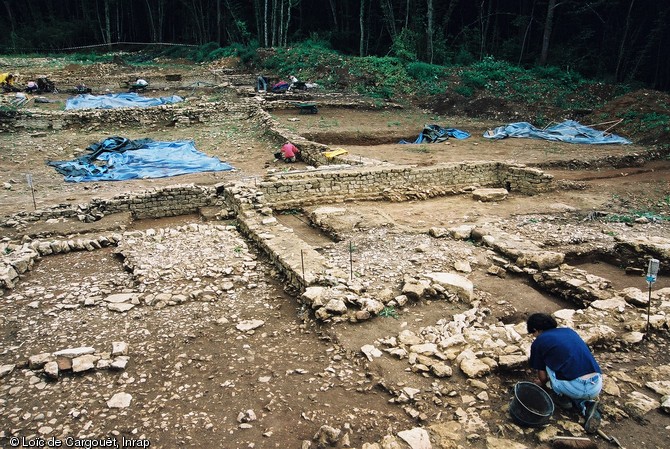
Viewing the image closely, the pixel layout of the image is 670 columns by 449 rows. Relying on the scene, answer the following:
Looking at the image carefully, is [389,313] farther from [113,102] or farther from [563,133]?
[113,102]

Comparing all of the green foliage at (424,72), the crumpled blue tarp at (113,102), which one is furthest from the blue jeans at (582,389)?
the green foliage at (424,72)

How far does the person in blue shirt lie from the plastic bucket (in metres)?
0.23

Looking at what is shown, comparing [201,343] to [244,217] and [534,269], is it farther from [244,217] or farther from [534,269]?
[534,269]

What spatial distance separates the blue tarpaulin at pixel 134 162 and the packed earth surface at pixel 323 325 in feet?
1.71

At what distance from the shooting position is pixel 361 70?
2362 cm

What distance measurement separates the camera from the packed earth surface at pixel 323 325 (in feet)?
12.2

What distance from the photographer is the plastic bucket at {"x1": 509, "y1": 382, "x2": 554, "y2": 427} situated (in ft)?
11.6

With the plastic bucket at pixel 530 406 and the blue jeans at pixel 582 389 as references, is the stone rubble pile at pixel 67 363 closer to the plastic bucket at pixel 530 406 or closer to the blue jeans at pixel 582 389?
the plastic bucket at pixel 530 406

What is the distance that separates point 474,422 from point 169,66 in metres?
33.4

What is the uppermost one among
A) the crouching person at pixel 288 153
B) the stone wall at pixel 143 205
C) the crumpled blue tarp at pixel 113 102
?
the crumpled blue tarp at pixel 113 102

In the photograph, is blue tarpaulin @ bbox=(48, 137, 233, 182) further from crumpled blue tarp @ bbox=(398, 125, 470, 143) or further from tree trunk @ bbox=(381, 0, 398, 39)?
tree trunk @ bbox=(381, 0, 398, 39)

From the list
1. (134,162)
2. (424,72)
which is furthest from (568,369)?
(424,72)

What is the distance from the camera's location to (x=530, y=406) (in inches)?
143

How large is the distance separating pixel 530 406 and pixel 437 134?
42.5 ft
